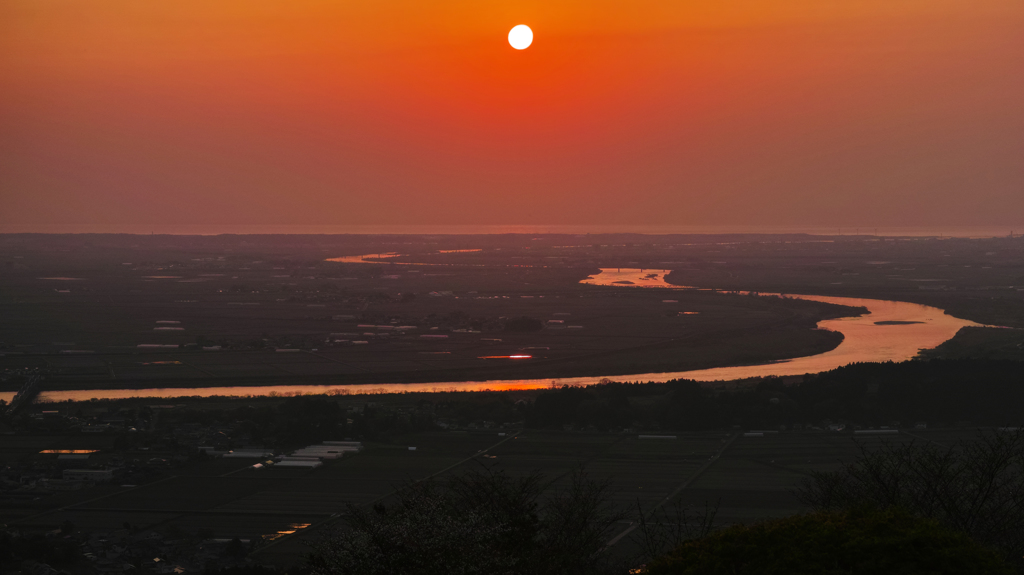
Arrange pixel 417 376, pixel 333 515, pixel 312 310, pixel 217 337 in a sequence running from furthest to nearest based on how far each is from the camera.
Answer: pixel 312 310
pixel 217 337
pixel 417 376
pixel 333 515

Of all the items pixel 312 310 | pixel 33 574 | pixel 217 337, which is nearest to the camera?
pixel 33 574

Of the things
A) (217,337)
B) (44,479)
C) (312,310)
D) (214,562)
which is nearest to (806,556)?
(214,562)

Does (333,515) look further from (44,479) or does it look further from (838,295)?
(838,295)

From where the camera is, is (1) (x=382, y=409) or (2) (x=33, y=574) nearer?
(2) (x=33, y=574)

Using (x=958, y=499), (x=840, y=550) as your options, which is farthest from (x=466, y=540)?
(x=958, y=499)

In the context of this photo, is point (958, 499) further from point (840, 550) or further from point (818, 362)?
point (818, 362)

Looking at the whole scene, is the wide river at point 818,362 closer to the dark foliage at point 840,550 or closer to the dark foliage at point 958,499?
the dark foliage at point 958,499

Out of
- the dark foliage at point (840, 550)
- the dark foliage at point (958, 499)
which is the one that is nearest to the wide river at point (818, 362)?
the dark foliage at point (958, 499)

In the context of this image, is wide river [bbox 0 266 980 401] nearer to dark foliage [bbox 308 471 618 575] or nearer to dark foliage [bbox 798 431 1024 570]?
dark foliage [bbox 308 471 618 575]
